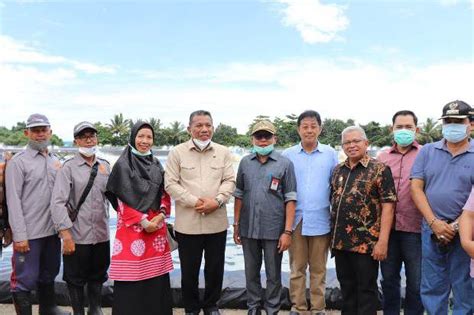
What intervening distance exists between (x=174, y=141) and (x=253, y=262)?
63.5 m

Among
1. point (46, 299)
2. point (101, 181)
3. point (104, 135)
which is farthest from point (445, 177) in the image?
point (104, 135)

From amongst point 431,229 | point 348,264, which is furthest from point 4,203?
point 431,229

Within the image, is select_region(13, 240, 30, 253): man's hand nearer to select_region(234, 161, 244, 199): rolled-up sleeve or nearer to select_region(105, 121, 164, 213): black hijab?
select_region(105, 121, 164, 213): black hijab

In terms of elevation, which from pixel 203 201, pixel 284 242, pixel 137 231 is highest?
pixel 203 201

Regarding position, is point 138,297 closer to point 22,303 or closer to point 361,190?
Result: point 22,303

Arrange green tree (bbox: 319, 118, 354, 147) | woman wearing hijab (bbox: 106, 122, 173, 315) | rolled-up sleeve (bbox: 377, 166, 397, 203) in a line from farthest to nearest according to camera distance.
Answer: green tree (bbox: 319, 118, 354, 147) → woman wearing hijab (bbox: 106, 122, 173, 315) → rolled-up sleeve (bbox: 377, 166, 397, 203)

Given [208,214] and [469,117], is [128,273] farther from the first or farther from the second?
[469,117]

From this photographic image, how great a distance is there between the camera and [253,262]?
320 cm

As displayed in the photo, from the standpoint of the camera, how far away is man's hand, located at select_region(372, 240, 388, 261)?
9.23ft

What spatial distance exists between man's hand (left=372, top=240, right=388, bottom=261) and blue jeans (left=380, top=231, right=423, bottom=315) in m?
0.29

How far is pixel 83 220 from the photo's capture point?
10.3 ft

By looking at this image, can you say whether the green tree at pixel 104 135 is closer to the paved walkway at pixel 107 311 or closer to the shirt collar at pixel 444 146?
the paved walkway at pixel 107 311

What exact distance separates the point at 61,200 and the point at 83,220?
25 cm

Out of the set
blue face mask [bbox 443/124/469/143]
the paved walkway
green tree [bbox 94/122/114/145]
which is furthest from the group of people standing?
green tree [bbox 94/122/114/145]
